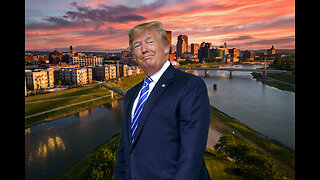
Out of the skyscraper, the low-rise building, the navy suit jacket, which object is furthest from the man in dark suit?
the skyscraper

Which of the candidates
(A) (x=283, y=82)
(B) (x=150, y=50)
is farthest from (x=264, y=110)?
(B) (x=150, y=50)

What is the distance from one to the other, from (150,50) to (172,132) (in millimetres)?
547

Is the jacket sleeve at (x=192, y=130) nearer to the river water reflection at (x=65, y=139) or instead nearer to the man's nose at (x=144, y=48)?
the man's nose at (x=144, y=48)

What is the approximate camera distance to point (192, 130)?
108 cm

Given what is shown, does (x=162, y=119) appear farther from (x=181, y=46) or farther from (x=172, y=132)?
(x=181, y=46)

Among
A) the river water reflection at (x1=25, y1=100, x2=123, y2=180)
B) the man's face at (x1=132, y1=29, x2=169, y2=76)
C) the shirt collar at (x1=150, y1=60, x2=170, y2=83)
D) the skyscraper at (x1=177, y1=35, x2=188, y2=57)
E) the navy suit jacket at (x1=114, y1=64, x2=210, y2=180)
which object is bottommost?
the river water reflection at (x1=25, y1=100, x2=123, y2=180)

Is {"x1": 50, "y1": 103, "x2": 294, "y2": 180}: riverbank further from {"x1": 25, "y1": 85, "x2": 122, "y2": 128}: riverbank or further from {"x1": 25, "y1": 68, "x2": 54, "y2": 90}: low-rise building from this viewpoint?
{"x1": 25, "y1": 68, "x2": 54, "y2": 90}: low-rise building

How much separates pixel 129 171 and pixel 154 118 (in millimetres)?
463

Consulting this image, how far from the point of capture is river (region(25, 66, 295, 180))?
37.7 ft

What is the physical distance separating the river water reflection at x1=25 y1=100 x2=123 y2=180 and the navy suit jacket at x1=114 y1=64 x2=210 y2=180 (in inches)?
428

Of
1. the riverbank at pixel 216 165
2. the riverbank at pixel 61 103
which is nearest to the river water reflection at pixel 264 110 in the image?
the riverbank at pixel 216 165

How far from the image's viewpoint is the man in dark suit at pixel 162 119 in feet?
3.57

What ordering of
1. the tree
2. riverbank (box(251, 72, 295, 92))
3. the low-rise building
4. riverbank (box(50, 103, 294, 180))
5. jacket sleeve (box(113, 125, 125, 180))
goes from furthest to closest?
1. riverbank (box(251, 72, 295, 92))
2. the low-rise building
3. riverbank (box(50, 103, 294, 180))
4. the tree
5. jacket sleeve (box(113, 125, 125, 180))

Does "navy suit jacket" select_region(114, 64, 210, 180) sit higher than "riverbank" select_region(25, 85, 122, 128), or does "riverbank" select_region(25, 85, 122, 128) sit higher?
"navy suit jacket" select_region(114, 64, 210, 180)
